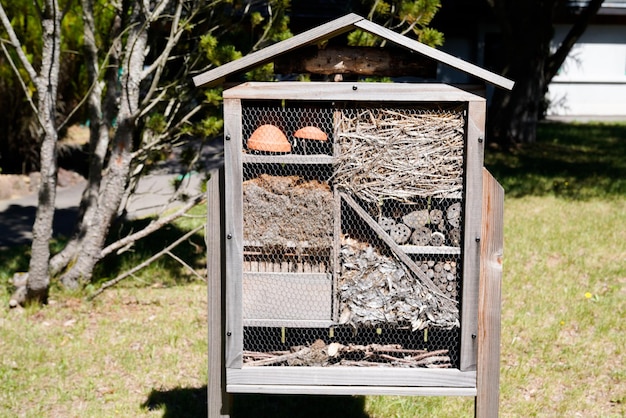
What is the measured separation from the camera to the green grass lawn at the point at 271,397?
4.63 m

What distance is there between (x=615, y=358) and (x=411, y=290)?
8.09 ft

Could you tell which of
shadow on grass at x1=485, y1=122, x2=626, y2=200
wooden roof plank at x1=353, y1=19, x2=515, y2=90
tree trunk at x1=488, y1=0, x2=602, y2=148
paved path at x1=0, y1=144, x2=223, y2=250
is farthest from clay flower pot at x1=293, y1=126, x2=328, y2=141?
tree trunk at x1=488, y1=0, x2=602, y2=148

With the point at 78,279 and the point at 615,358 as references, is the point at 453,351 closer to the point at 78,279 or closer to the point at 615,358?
the point at 615,358

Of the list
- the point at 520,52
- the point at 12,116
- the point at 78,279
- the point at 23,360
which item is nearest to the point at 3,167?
the point at 12,116

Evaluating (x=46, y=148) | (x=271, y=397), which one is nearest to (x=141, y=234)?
(x=46, y=148)

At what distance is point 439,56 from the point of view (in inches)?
132

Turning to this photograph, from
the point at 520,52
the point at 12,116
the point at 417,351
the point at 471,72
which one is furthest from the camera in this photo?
→ the point at 520,52

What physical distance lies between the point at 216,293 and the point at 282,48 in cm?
116

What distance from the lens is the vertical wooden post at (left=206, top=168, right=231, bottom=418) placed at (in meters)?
3.57

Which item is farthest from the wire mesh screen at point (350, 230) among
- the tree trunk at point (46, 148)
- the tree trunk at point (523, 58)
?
the tree trunk at point (523, 58)

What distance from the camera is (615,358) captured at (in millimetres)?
5281

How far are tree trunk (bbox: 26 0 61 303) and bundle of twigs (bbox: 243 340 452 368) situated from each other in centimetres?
283

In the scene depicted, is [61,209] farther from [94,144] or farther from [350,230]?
[350,230]

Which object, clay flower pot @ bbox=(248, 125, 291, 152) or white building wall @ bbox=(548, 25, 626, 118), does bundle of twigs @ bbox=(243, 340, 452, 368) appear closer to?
clay flower pot @ bbox=(248, 125, 291, 152)
